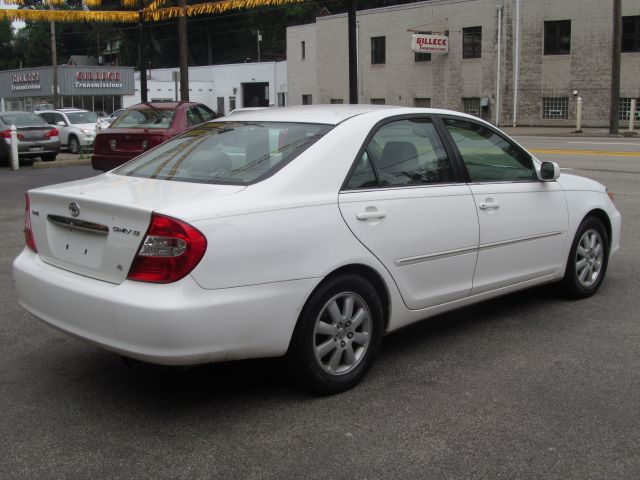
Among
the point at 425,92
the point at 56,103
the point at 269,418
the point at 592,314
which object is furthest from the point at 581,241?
the point at 56,103

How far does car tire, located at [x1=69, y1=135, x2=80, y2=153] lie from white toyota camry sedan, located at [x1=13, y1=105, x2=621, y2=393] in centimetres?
2268

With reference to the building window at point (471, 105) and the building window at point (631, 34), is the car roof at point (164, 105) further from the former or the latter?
the building window at point (471, 105)

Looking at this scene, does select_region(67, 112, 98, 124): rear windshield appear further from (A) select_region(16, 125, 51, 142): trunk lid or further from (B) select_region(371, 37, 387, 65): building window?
(B) select_region(371, 37, 387, 65): building window

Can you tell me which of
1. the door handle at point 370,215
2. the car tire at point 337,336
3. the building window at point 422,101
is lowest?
the car tire at point 337,336

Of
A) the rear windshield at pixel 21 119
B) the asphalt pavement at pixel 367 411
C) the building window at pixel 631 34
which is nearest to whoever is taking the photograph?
the asphalt pavement at pixel 367 411

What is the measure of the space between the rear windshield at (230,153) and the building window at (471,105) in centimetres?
3917

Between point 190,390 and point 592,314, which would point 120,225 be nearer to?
point 190,390

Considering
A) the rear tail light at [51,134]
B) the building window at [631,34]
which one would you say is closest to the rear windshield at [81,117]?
the rear tail light at [51,134]

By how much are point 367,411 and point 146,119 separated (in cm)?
1196

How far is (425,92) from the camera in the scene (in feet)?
149

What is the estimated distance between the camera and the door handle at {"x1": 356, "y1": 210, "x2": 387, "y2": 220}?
4.29 m

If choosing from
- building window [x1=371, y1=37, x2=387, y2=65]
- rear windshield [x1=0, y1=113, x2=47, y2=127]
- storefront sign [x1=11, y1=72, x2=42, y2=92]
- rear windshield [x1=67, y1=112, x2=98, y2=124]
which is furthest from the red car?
storefront sign [x1=11, y1=72, x2=42, y2=92]

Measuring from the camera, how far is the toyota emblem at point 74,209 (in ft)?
13.3

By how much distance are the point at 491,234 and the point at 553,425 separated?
1.63 m
